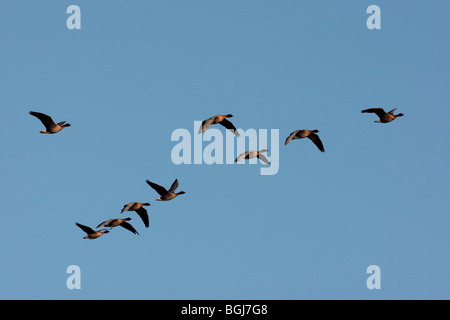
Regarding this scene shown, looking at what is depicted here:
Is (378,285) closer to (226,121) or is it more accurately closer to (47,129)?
(226,121)

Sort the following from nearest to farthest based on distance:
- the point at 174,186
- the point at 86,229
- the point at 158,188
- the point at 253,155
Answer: the point at 158,188
the point at 174,186
the point at 253,155
the point at 86,229

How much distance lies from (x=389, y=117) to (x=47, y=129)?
12.6m

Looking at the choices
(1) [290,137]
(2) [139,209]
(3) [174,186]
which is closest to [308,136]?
(1) [290,137]

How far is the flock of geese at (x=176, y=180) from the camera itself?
34781 mm

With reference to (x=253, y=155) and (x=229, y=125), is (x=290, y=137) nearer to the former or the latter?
(x=253, y=155)

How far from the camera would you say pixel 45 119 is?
3553cm

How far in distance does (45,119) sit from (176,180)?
207 inches

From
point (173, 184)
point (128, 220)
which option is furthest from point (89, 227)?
point (173, 184)

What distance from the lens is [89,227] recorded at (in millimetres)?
36781

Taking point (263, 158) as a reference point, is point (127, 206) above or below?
below

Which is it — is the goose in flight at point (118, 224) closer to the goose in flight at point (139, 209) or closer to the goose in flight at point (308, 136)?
the goose in flight at point (139, 209)

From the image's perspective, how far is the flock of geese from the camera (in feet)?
114

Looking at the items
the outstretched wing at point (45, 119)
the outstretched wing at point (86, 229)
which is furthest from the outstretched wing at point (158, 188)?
the outstretched wing at point (45, 119)

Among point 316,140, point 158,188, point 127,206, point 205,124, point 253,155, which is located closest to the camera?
point 205,124
